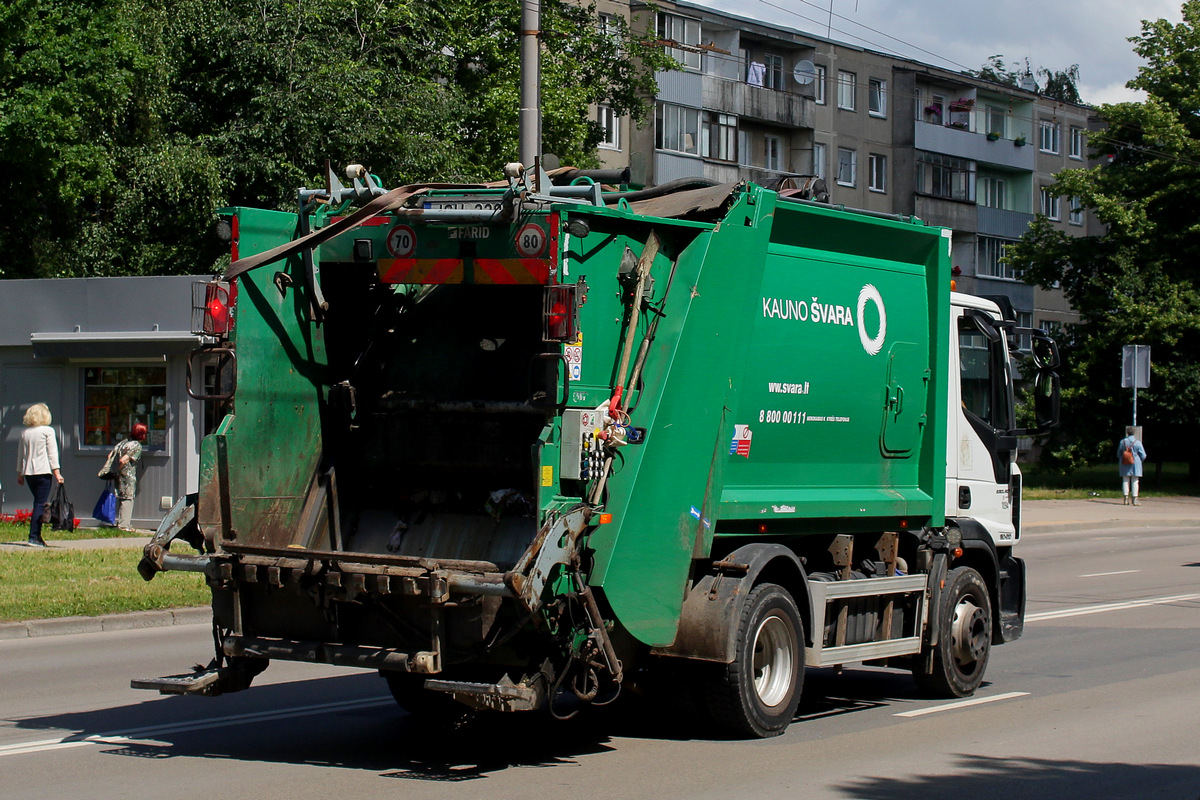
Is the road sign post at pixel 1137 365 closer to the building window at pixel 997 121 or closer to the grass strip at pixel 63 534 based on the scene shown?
the grass strip at pixel 63 534

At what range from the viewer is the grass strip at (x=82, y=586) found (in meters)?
12.8

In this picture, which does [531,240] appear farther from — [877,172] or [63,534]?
[877,172]

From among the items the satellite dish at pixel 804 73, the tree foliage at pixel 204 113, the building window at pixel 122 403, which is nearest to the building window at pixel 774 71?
the satellite dish at pixel 804 73

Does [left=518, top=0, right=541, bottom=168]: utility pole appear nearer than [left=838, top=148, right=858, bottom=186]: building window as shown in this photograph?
Yes

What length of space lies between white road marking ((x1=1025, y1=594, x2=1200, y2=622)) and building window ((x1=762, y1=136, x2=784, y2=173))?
38.2 metres

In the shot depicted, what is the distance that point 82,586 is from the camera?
46.1 ft

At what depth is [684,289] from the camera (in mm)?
7406

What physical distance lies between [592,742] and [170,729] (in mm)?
2380

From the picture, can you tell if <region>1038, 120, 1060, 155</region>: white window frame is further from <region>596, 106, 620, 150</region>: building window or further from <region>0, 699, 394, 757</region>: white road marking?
<region>0, 699, 394, 757</region>: white road marking

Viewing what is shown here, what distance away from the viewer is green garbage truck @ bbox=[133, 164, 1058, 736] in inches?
265

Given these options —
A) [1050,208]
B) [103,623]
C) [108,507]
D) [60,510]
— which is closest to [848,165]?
[1050,208]

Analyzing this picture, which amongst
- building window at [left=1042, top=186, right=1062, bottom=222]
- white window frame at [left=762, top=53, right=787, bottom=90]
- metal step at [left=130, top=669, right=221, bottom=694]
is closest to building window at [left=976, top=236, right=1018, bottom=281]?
building window at [left=1042, top=186, right=1062, bottom=222]

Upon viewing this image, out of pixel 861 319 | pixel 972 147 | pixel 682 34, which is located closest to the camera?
pixel 861 319

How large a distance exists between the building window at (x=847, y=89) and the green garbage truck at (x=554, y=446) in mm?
49613
